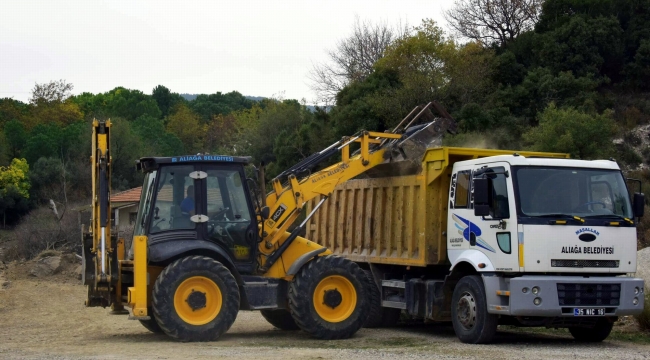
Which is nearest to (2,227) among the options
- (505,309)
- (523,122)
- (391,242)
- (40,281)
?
(40,281)

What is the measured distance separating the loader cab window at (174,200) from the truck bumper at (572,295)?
15.5ft

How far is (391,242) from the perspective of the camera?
1466cm

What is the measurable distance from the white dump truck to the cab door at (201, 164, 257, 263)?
2828 mm

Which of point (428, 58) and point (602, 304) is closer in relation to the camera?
point (602, 304)

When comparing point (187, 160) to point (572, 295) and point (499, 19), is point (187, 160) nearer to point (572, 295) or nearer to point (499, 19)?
point (572, 295)

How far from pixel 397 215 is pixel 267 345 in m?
3.65

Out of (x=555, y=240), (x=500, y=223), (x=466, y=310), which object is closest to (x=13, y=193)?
(x=466, y=310)

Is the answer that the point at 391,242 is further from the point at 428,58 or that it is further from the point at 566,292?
the point at 428,58

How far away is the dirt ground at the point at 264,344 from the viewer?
10688mm

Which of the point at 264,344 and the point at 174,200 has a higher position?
the point at 174,200

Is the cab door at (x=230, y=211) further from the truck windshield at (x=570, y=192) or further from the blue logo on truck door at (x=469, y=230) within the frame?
the truck windshield at (x=570, y=192)

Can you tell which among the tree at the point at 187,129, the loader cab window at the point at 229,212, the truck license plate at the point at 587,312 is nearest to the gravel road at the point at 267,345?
the truck license plate at the point at 587,312

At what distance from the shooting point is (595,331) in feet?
41.5

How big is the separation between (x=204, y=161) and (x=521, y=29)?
3632 cm
